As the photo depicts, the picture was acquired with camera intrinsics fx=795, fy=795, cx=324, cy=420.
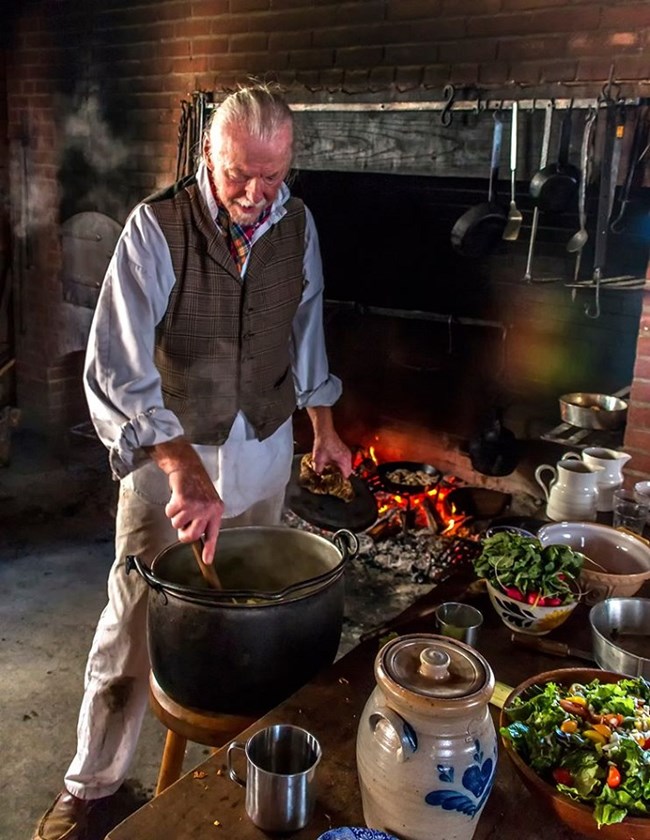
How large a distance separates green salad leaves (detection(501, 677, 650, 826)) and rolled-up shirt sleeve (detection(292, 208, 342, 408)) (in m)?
1.26

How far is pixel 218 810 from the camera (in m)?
1.17

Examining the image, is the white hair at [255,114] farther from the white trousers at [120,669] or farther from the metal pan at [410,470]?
the metal pan at [410,470]

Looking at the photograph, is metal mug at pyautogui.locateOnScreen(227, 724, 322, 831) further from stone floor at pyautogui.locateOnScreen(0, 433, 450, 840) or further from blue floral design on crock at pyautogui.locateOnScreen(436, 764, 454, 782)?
stone floor at pyautogui.locateOnScreen(0, 433, 450, 840)

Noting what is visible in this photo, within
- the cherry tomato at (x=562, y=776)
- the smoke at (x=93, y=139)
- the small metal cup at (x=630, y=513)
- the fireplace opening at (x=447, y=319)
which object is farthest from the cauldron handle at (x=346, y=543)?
the smoke at (x=93, y=139)

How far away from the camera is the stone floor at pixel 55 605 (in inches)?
99.1

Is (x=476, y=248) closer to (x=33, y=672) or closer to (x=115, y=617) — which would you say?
(x=115, y=617)

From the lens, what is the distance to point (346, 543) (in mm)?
1690

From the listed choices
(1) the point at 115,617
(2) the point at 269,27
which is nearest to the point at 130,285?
(1) the point at 115,617

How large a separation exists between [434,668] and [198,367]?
126 centimetres

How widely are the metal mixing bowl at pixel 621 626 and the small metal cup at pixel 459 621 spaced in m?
0.23

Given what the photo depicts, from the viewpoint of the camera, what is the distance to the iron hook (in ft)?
10.9

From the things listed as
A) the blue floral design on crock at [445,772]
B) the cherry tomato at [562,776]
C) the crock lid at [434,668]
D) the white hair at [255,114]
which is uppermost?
the white hair at [255,114]

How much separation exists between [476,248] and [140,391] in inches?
79.6

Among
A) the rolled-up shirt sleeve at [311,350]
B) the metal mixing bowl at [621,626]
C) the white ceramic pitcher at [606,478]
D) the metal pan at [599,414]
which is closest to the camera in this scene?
the metal mixing bowl at [621,626]
